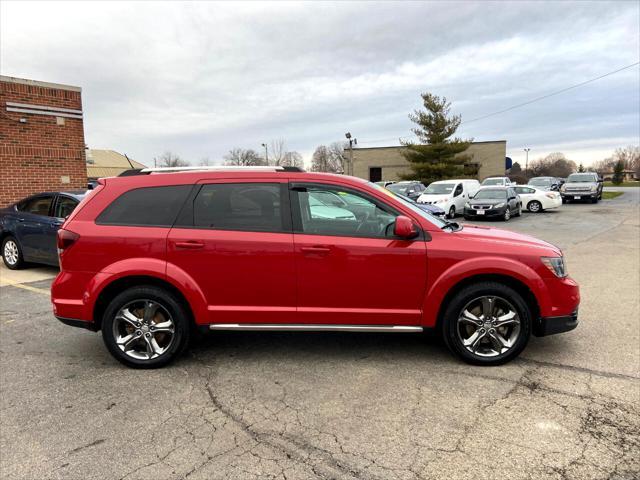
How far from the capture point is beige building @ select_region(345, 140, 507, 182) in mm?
47781

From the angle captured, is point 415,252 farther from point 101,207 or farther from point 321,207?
point 101,207

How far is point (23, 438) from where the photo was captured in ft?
9.72

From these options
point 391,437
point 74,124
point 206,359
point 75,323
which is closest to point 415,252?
point 391,437

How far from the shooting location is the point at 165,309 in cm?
398

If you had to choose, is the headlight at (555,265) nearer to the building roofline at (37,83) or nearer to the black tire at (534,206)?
the building roofline at (37,83)

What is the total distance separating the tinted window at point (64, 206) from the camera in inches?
309

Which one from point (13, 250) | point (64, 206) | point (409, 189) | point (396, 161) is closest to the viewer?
point (64, 206)

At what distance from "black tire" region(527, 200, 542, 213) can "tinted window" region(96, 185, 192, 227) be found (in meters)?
22.4

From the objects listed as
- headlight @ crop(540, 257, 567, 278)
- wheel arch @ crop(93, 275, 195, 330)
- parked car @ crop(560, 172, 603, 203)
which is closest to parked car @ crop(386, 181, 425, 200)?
parked car @ crop(560, 172, 603, 203)

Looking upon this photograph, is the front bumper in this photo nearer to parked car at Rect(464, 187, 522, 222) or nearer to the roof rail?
the roof rail

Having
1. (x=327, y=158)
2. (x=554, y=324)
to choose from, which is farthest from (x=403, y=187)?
(x=327, y=158)

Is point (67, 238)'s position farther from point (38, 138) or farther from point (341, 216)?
point (38, 138)

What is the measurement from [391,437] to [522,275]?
1.88 m

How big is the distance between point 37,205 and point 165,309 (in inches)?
235
